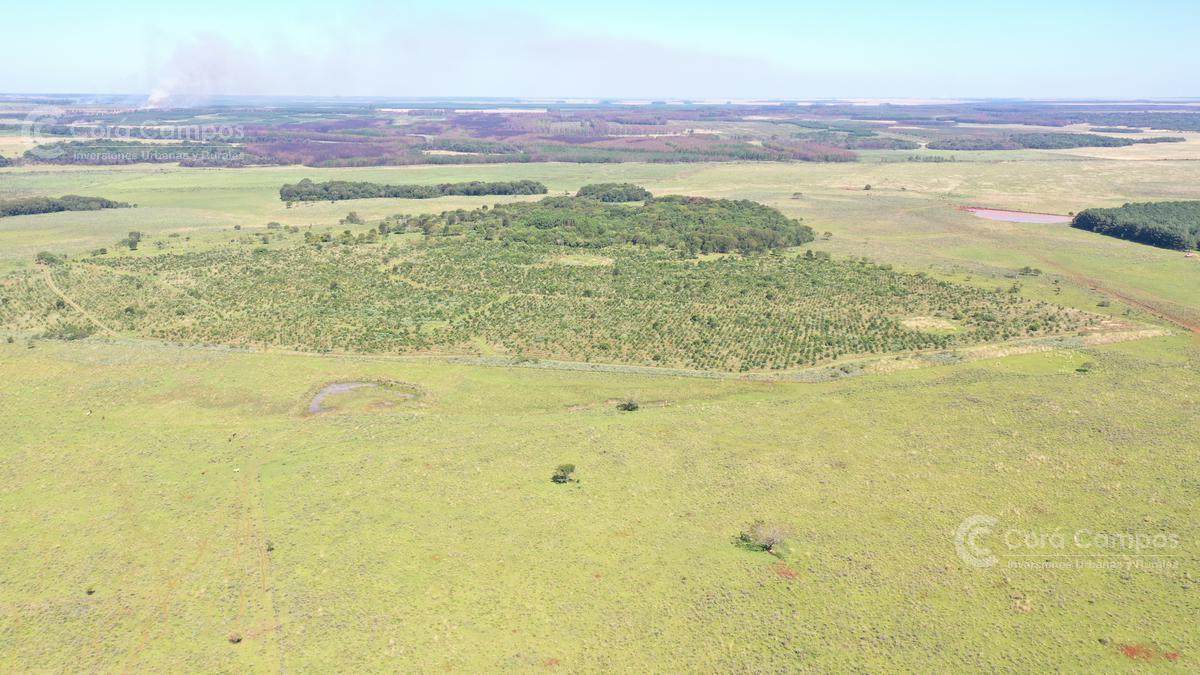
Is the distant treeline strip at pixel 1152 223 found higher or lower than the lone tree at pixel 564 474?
higher

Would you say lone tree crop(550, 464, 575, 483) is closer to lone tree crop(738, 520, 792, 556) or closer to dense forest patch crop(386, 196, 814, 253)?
lone tree crop(738, 520, 792, 556)

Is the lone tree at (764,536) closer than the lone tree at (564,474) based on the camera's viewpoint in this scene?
Yes

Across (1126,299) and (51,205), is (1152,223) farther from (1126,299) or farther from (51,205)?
(51,205)

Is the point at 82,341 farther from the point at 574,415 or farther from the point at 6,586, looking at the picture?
the point at 574,415

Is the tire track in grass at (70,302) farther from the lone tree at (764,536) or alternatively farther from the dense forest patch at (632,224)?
the lone tree at (764,536)

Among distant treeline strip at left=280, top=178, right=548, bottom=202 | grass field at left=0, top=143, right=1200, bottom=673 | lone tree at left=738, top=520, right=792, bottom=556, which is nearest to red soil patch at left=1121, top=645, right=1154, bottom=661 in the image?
grass field at left=0, top=143, right=1200, bottom=673

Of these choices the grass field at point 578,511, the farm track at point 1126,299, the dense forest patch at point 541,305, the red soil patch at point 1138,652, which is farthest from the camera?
the farm track at point 1126,299

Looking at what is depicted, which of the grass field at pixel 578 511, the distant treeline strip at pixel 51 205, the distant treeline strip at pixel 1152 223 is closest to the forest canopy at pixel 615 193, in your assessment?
the distant treeline strip at pixel 1152 223
